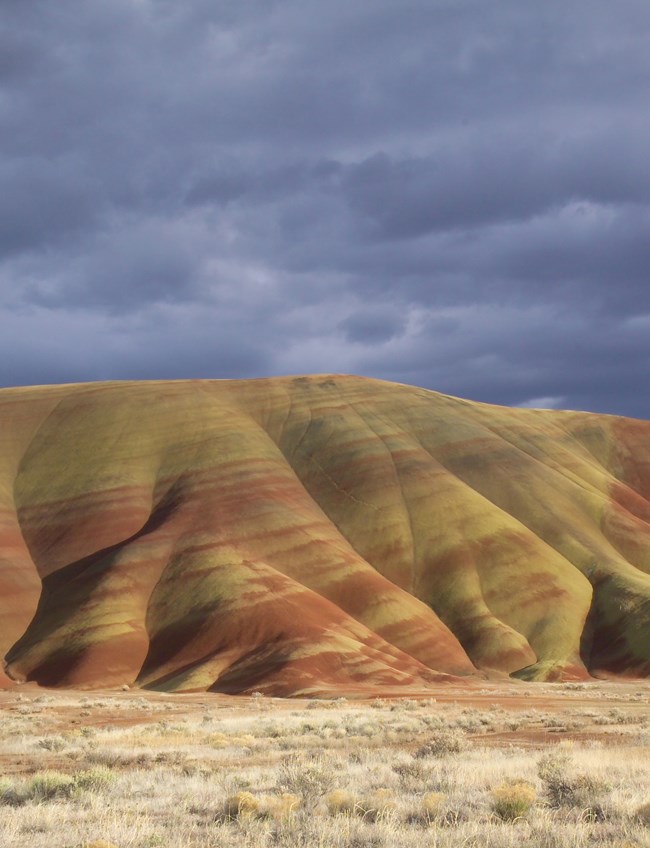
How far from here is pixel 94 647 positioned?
2928 inches

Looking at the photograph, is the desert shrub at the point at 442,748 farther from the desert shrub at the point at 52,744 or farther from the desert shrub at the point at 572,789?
the desert shrub at the point at 52,744

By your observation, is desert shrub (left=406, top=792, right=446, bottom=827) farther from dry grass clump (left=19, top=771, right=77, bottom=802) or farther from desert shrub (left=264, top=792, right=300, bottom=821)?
dry grass clump (left=19, top=771, right=77, bottom=802)

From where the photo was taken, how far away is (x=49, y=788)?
15609 mm

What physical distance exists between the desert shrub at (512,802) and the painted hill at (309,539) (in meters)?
49.3

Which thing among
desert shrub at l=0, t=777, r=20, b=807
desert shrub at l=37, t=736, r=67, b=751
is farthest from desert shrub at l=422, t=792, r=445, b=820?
desert shrub at l=37, t=736, r=67, b=751

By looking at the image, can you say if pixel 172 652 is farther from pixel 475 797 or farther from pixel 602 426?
pixel 602 426

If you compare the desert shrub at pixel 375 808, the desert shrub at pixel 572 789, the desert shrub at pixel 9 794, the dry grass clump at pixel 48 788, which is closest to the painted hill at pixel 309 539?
the desert shrub at pixel 9 794

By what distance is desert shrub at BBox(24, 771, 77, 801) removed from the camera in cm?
1549

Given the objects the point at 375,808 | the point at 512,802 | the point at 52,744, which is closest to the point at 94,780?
the point at 375,808

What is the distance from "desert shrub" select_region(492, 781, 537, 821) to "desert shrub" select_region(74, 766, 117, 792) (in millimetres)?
7557

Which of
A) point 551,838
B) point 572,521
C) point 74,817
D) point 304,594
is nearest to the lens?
point 551,838

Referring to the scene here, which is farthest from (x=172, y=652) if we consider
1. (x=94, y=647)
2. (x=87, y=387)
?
(x=87, y=387)

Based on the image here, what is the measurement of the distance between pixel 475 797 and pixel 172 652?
212ft

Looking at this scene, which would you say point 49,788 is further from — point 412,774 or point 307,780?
point 412,774
